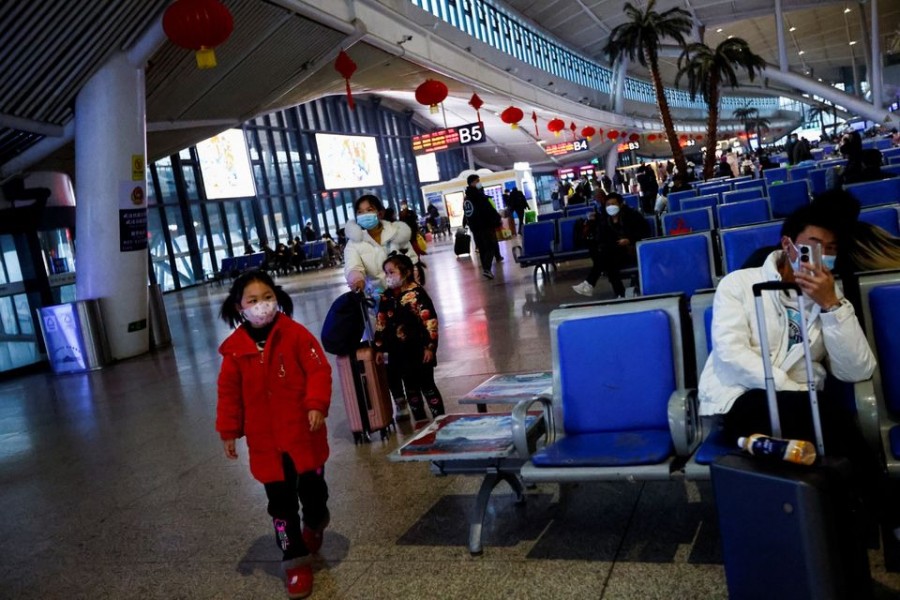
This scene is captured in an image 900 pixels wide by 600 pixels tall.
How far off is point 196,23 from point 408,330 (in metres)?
4.80

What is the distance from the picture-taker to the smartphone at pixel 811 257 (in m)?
2.50

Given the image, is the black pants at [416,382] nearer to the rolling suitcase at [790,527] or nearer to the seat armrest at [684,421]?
the seat armrest at [684,421]

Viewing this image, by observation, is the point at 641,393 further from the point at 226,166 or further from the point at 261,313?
the point at 226,166

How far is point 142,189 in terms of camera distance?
39.3 feet

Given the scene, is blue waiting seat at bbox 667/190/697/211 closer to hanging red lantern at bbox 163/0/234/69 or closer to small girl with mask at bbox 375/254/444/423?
hanging red lantern at bbox 163/0/234/69

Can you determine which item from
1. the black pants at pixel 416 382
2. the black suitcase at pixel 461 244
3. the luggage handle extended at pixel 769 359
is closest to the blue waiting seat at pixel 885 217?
the black pants at pixel 416 382

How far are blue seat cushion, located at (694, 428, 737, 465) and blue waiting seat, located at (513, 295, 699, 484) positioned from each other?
0.09m

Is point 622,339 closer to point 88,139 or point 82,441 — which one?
point 82,441

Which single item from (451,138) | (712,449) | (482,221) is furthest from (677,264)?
(451,138)

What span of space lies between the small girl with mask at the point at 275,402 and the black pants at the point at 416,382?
5.98 ft

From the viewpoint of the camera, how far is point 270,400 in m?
3.62

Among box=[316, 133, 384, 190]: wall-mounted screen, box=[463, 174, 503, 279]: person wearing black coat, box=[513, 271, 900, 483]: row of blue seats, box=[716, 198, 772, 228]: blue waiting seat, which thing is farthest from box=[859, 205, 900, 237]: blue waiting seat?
box=[316, 133, 384, 190]: wall-mounted screen

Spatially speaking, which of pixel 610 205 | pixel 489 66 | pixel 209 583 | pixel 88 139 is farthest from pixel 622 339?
pixel 489 66

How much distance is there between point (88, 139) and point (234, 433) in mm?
9213
